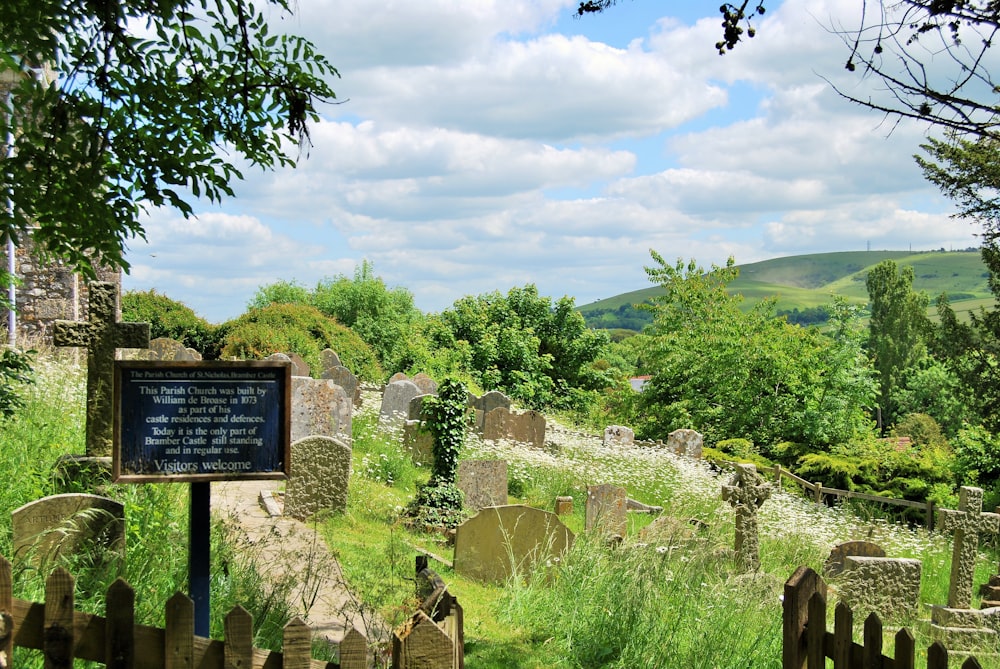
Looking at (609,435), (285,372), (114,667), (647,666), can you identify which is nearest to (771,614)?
(647,666)

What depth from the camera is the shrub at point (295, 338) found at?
2240cm

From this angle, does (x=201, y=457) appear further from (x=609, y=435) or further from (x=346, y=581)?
(x=609, y=435)

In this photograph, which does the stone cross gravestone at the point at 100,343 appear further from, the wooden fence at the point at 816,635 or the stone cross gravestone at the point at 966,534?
the stone cross gravestone at the point at 966,534

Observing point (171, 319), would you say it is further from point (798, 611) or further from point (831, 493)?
point (798, 611)

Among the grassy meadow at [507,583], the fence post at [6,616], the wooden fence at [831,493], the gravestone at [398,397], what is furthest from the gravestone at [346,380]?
the fence post at [6,616]

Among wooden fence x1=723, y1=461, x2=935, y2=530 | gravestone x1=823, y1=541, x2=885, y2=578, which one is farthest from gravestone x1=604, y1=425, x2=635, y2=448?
gravestone x1=823, y1=541, x2=885, y2=578

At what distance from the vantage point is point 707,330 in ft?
76.2

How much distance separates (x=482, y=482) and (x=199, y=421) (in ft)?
22.2

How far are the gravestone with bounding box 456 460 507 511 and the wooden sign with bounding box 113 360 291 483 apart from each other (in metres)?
6.50

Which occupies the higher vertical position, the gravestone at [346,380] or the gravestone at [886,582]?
the gravestone at [346,380]

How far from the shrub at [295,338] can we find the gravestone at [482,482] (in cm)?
1104

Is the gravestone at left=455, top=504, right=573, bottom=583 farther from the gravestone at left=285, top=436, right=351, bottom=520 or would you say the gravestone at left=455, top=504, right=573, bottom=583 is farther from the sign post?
the sign post

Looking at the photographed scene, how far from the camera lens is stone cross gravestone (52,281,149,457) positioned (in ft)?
23.6

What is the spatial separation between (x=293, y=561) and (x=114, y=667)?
3.30m
